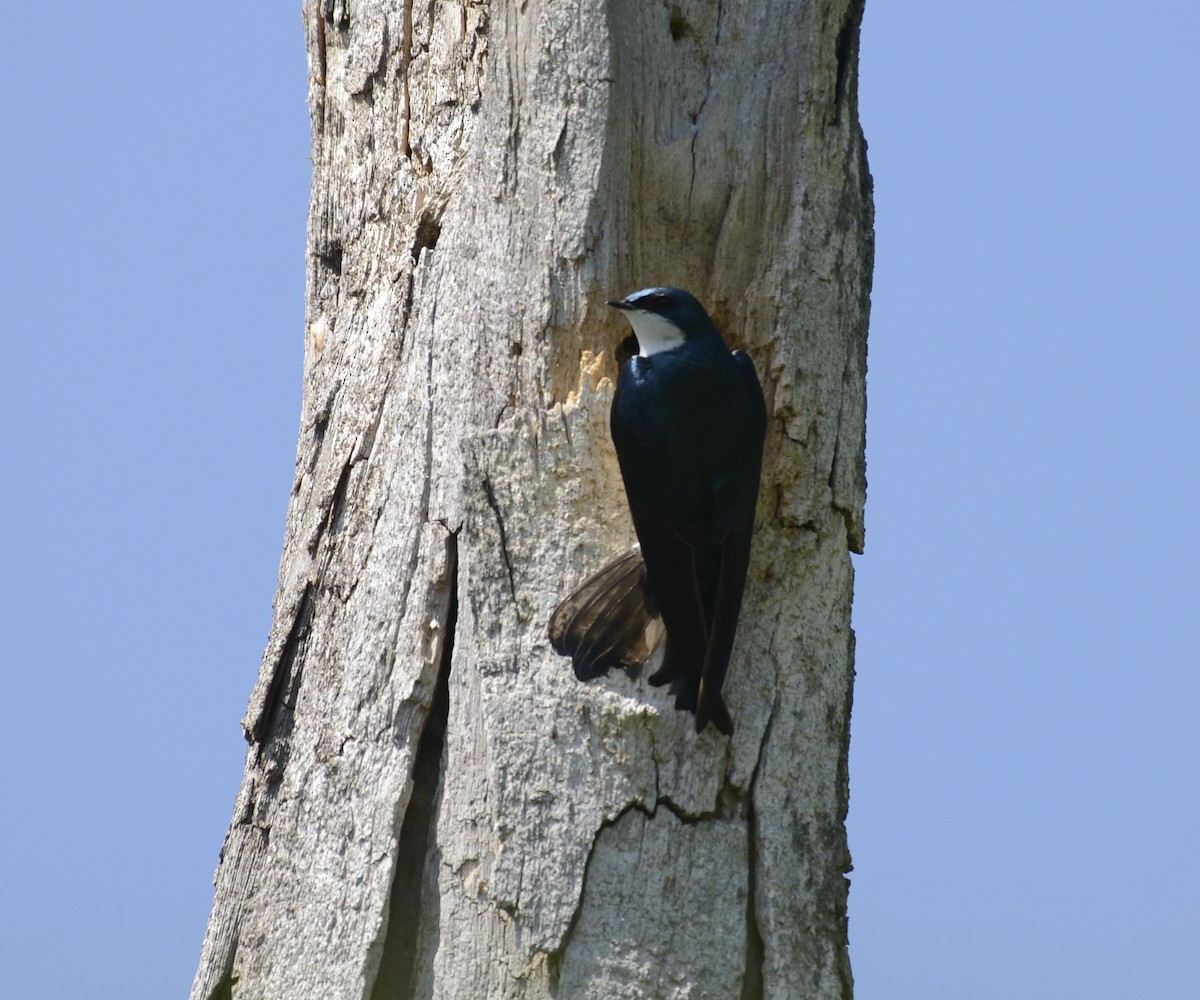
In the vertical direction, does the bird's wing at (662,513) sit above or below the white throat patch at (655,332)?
below

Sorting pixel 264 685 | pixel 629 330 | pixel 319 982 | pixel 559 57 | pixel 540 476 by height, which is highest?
pixel 559 57

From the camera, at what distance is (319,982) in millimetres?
2877

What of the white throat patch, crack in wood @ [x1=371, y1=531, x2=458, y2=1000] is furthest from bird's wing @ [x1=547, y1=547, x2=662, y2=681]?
the white throat patch

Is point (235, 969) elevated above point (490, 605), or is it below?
below

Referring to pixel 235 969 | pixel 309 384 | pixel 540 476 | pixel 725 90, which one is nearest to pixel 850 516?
pixel 540 476

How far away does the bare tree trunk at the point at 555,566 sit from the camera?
108 inches

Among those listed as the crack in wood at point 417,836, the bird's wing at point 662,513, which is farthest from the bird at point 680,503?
the crack in wood at point 417,836

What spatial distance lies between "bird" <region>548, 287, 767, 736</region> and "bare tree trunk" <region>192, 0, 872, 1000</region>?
0.19ft

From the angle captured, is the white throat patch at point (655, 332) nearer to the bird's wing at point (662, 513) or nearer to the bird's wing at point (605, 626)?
the bird's wing at point (662, 513)

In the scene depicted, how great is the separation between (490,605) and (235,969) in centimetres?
90

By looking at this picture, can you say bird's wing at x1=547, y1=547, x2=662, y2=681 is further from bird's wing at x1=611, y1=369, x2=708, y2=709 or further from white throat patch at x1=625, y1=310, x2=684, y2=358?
white throat patch at x1=625, y1=310, x2=684, y2=358

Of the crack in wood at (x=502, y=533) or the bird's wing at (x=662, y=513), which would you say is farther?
the crack in wood at (x=502, y=533)

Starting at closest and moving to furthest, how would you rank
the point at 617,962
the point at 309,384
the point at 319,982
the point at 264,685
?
the point at 617,962, the point at 319,982, the point at 264,685, the point at 309,384

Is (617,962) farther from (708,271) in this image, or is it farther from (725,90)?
(725,90)
